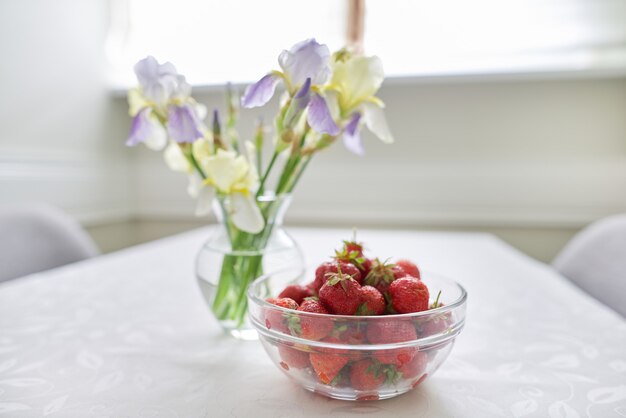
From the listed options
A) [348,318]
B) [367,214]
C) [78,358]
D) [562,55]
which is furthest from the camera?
[367,214]

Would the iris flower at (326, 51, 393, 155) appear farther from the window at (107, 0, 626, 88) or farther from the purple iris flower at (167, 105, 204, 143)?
the window at (107, 0, 626, 88)

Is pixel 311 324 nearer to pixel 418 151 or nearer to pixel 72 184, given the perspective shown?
pixel 418 151

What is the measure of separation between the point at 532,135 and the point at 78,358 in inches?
58.8

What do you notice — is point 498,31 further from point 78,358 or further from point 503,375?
point 78,358

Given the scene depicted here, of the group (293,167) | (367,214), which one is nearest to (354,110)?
(293,167)

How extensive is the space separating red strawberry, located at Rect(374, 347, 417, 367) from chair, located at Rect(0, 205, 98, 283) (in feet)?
2.80

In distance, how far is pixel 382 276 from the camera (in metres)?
0.40

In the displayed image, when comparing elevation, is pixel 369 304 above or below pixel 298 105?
below

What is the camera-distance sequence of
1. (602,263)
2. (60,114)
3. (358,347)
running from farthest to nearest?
(60,114) < (602,263) < (358,347)

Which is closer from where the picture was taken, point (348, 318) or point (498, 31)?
point (348, 318)

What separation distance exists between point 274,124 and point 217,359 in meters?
0.24

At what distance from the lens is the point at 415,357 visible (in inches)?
14.2

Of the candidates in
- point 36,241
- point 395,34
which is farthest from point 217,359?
point 395,34

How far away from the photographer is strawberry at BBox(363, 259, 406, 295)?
0.40 meters
